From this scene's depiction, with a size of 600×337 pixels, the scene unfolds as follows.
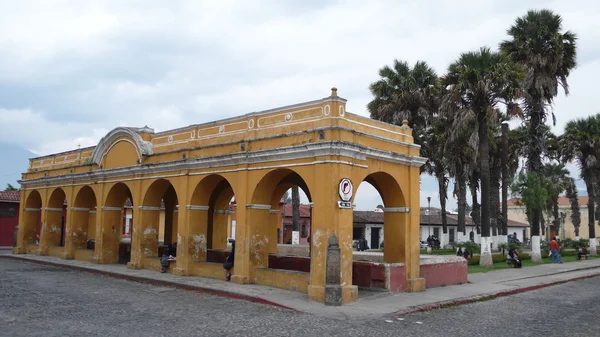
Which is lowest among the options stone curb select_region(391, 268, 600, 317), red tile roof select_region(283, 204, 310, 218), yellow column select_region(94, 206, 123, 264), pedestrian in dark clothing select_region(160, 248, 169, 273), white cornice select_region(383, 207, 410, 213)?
stone curb select_region(391, 268, 600, 317)

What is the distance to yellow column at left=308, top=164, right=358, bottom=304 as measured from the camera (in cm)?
1275

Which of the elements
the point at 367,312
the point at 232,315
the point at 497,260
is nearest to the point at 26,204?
the point at 232,315

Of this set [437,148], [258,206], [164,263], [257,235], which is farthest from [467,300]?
[437,148]

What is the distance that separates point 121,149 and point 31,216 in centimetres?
1100

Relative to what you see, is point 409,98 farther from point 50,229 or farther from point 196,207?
point 50,229

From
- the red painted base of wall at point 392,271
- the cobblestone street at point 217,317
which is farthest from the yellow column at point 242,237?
the red painted base of wall at point 392,271

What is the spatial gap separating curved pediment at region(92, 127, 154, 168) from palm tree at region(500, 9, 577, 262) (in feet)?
60.2

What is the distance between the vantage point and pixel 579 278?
19984 millimetres

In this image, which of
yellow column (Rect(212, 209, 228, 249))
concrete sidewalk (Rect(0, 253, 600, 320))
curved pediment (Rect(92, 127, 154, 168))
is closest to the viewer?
concrete sidewalk (Rect(0, 253, 600, 320))

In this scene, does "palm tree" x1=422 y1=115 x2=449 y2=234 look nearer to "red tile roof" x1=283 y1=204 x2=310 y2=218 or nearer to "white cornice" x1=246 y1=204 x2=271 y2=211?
"white cornice" x1=246 y1=204 x2=271 y2=211

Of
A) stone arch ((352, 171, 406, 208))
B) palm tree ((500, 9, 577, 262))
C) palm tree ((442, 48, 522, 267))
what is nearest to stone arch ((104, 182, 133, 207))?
stone arch ((352, 171, 406, 208))

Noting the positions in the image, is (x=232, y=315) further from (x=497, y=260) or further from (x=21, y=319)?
(x=497, y=260)

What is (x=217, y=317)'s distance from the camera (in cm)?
1070

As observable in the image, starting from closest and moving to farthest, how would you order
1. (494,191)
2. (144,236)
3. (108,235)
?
(144,236) → (108,235) → (494,191)
